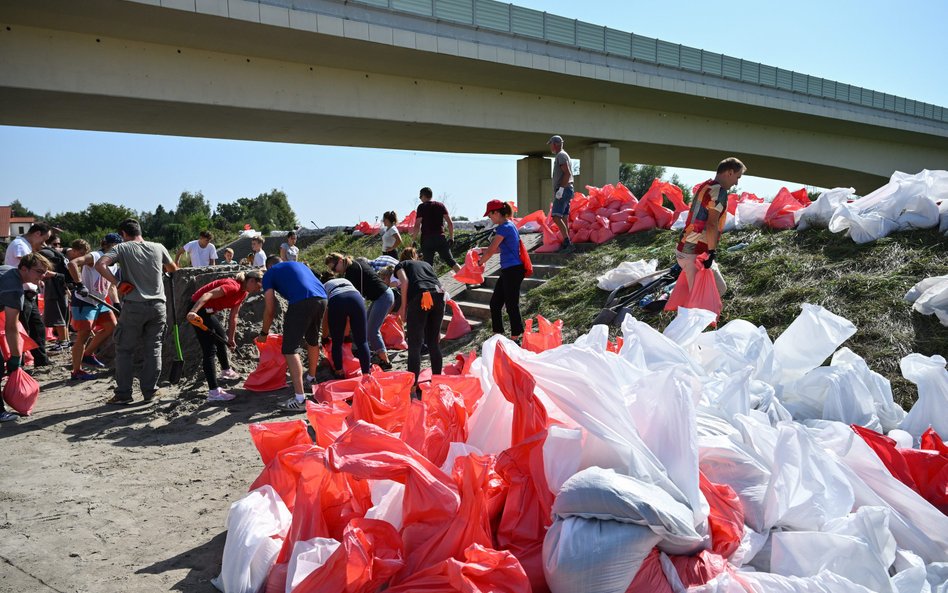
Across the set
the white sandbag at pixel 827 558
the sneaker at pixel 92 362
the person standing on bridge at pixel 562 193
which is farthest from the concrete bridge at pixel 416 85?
the white sandbag at pixel 827 558

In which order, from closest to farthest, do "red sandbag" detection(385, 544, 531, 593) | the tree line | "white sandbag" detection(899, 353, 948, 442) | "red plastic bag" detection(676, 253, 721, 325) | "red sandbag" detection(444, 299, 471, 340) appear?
1. "red sandbag" detection(385, 544, 531, 593)
2. "white sandbag" detection(899, 353, 948, 442)
3. "red plastic bag" detection(676, 253, 721, 325)
4. "red sandbag" detection(444, 299, 471, 340)
5. the tree line

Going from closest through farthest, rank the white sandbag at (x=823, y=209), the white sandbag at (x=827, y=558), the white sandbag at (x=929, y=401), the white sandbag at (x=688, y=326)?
the white sandbag at (x=827, y=558) → the white sandbag at (x=929, y=401) → the white sandbag at (x=688, y=326) → the white sandbag at (x=823, y=209)

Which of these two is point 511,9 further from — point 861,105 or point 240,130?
point 861,105

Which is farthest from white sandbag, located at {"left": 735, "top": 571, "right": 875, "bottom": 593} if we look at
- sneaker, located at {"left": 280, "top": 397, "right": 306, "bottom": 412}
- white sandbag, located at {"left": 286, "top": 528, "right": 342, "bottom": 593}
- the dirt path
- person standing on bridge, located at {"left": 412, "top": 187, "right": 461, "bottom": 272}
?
person standing on bridge, located at {"left": 412, "top": 187, "right": 461, "bottom": 272}

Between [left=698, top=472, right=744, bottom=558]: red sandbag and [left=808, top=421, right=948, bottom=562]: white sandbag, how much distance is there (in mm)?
514

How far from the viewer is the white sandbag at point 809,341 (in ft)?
11.4

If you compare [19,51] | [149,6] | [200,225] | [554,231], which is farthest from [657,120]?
[200,225]

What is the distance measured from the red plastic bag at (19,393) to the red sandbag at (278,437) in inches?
129

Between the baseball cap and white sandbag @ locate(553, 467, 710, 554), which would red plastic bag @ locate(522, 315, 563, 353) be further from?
the baseball cap

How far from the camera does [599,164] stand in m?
19.1

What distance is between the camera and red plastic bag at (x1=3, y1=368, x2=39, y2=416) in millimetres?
4887

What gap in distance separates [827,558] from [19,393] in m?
5.53

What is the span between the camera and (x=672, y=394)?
2.20 meters

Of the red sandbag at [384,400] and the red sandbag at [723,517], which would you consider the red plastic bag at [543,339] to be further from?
the red sandbag at [723,517]
